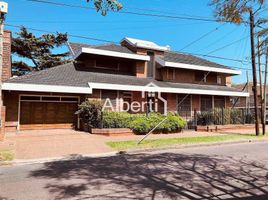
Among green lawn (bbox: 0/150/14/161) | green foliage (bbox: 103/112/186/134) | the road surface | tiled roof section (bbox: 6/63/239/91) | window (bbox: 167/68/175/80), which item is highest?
window (bbox: 167/68/175/80)

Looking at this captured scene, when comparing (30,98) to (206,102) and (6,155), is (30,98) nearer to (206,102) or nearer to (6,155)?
(6,155)

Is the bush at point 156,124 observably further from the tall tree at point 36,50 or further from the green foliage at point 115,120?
the tall tree at point 36,50

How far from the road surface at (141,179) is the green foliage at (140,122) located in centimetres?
668

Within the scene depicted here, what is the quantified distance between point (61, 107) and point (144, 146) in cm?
899

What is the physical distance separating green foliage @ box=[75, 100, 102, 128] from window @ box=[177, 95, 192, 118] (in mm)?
8860

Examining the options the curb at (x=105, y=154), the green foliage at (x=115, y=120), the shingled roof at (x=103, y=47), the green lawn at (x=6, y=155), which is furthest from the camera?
the shingled roof at (x=103, y=47)

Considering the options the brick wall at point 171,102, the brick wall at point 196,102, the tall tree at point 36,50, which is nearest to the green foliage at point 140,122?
the brick wall at point 171,102

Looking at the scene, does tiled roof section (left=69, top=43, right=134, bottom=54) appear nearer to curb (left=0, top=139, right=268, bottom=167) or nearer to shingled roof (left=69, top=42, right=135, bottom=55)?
shingled roof (left=69, top=42, right=135, bottom=55)

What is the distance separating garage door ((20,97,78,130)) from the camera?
55.5 feet

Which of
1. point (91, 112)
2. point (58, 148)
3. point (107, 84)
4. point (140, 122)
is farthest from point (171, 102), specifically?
point (58, 148)

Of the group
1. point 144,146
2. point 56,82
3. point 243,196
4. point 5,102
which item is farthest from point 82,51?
point 243,196

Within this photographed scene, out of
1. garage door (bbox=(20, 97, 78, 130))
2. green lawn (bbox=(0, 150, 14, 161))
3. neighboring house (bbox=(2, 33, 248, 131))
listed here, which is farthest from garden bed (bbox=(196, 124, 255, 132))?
green lawn (bbox=(0, 150, 14, 161))

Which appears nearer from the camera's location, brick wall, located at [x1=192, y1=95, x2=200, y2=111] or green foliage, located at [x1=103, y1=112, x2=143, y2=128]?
green foliage, located at [x1=103, y1=112, x2=143, y2=128]

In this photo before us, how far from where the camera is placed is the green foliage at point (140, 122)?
15.8 meters
